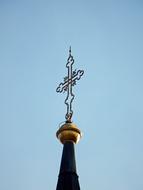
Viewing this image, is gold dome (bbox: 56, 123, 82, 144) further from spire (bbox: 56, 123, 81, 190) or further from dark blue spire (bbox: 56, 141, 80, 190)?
dark blue spire (bbox: 56, 141, 80, 190)

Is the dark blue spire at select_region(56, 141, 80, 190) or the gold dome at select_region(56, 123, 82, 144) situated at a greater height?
the gold dome at select_region(56, 123, 82, 144)

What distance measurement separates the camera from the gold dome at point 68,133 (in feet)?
26.2

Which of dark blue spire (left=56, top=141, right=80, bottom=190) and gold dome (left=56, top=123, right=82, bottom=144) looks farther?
gold dome (left=56, top=123, right=82, bottom=144)

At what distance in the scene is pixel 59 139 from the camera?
8.10 meters

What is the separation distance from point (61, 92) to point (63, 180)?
2499 mm

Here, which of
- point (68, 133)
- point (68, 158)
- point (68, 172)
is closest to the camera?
point (68, 172)

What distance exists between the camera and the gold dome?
7996mm

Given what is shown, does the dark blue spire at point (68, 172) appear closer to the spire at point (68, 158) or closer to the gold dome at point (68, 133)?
the spire at point (68, 158)

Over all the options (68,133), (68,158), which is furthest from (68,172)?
(68,133)

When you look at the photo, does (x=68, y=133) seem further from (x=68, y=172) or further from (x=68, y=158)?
(x=68, y=172)

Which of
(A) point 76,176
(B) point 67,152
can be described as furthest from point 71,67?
(A) point 76,176

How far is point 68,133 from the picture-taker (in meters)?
7.99

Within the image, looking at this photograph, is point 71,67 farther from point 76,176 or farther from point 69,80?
point 76,176

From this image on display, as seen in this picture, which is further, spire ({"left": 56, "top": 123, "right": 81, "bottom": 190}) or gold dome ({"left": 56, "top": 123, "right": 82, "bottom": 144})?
gold dome ({"left": 56, "top": 123, "right": 82, "bottom": 144})
